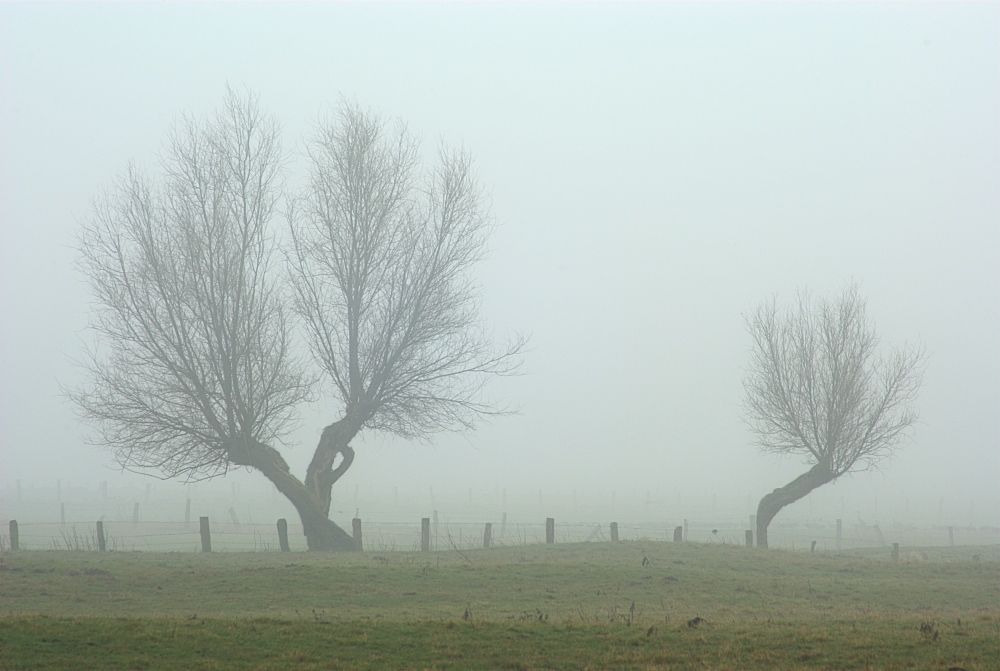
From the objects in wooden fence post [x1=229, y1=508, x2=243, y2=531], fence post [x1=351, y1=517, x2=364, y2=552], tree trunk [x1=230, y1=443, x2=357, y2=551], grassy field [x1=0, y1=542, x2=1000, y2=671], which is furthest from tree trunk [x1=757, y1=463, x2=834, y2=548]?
wooden fence post [x1=229, y1=508, x2=243, y2=531]

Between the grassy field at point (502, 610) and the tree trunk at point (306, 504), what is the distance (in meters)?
2.38

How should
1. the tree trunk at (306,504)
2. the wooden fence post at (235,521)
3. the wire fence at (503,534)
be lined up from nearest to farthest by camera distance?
the tree trunk at (306,504) → the wire fence at (503,534) → the wooden fence post at (235,521)

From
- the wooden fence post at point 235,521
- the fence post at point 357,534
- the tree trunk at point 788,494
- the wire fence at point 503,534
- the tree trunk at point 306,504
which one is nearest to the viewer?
the tree trunk at point 306,504

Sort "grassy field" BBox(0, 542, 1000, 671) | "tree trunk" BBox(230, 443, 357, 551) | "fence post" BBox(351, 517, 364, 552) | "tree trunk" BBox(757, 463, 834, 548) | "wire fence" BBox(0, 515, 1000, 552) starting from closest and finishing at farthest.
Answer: "grassy field" BBox(0, 542, 1000, 671)
"tree trunk" BBox(230, 443, 357, 551)
"fence post" BBox(351, 517, 364, 552)
"tree trunk" BBox(757, 463, 834, 548)
"wire fence" BBox(0, 515, 1000, 552)

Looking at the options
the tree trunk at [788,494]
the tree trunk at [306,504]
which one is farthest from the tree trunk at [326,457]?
the tree trunk at [788,494]

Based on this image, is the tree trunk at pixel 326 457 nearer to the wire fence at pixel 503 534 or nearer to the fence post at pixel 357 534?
the fence post at pixel 357 534

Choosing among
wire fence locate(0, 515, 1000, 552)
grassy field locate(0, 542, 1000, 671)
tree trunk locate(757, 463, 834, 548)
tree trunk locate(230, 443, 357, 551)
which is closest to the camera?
grassy field locate(0, 542, 1000, 671)

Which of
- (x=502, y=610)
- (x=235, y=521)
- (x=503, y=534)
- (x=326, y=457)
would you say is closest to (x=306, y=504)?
(x=326, y=457)

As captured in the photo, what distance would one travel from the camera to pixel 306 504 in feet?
87.1

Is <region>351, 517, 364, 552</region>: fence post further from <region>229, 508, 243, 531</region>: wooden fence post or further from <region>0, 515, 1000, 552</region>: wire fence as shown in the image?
<region>229, 508, 243, 531</region>: wooden fence post

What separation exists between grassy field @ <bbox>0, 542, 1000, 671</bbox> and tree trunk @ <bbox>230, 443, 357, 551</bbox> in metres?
2.38

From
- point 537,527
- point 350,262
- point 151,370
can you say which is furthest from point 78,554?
point 537,527

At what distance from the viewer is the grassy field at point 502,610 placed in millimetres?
A: 9750

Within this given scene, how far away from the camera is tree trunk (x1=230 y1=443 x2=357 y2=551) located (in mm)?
26188
